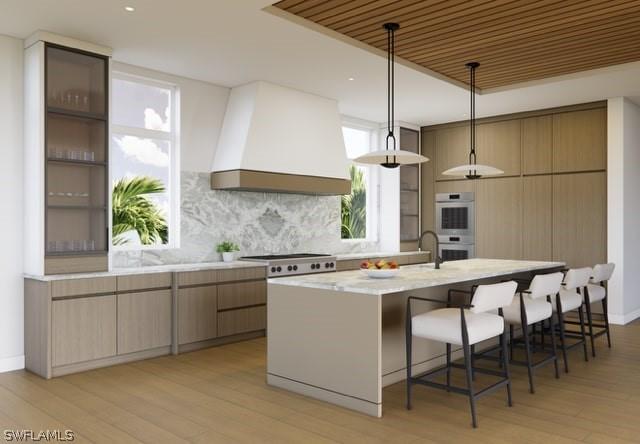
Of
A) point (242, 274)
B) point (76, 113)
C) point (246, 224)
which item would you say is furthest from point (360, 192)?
point (76, 113)

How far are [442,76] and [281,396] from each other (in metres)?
3.92

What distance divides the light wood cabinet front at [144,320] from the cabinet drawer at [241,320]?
23.5 inches

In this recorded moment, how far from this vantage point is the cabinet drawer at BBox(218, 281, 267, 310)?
563 cm

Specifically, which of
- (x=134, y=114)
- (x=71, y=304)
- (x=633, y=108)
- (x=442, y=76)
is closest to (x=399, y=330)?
(x=71, y=304)

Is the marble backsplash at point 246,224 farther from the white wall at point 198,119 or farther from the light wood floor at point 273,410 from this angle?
A: the light wood floor at point 273,410

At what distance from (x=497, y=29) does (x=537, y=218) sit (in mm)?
3759

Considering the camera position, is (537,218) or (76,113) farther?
(537,218)

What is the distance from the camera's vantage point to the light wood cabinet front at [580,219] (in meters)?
7.06

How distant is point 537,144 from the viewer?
762 cm

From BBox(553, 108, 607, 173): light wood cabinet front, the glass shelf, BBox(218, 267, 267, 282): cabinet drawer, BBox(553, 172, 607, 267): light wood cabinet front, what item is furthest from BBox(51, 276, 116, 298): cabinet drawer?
BBox(553, 108, 607, 173): light wood cabinet front

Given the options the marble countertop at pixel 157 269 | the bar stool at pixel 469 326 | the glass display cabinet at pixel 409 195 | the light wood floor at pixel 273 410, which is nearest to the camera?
the light wood floor at pixel 273 410

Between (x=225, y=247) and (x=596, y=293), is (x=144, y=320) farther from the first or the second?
(x=596, y=293)

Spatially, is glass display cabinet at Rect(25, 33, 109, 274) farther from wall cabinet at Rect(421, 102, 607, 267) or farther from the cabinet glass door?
wall cabinet at Rect(421, 102, 607, 267)

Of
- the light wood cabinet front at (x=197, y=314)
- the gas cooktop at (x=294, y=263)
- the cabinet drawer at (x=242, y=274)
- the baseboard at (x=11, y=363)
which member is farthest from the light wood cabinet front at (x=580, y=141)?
the baseboard at (x=11, y=363)
